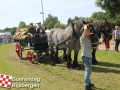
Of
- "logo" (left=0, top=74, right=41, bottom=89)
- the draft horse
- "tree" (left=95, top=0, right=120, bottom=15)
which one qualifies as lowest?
"logo" (left=0, top=74, right=41, bottom=89)

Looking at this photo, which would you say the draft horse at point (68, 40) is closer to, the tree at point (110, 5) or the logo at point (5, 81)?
the logo at point (5, 81)

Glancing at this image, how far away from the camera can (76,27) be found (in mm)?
9680

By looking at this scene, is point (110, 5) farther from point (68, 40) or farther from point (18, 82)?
point (18, 82)

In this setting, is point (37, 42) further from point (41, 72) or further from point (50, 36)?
point (41, 72)

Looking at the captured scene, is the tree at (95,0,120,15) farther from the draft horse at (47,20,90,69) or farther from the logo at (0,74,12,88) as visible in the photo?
the logo at (0,74,12,88)

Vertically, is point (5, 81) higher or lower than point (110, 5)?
lower

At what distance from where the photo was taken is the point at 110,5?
90.0 feet

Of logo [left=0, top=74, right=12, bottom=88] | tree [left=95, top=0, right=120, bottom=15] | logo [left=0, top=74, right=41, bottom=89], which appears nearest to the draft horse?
logo [left=0, top=74, right=41, bottom=89]

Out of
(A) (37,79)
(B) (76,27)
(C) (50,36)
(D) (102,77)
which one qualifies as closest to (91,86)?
(D) (102,77)

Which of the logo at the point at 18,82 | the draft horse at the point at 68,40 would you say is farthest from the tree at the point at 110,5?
the logo at the point at 18,82

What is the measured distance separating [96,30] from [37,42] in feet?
11.6

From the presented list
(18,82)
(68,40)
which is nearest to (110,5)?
(68,40)

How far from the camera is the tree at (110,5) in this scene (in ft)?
88.6

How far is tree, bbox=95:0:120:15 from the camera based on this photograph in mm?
27016
